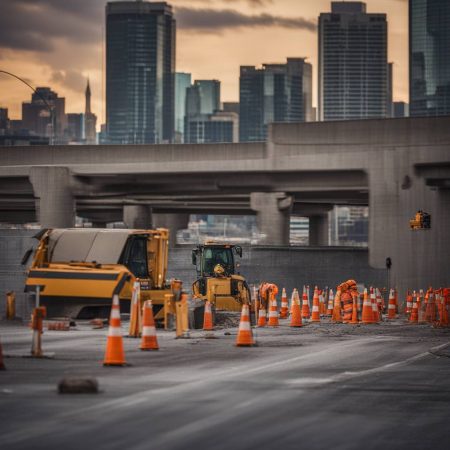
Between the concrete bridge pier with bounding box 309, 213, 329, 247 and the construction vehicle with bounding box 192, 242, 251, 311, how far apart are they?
3125 inches

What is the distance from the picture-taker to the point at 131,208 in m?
102

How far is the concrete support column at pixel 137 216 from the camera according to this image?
9969 cm

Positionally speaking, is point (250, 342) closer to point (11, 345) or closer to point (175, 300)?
point (11, 345)

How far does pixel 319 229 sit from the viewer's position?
4715 inches

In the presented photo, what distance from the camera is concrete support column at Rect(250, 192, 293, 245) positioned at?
73438mm

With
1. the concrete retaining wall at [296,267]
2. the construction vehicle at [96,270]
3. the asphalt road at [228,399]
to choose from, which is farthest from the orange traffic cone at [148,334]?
the concrete retaining wall at [296,267]

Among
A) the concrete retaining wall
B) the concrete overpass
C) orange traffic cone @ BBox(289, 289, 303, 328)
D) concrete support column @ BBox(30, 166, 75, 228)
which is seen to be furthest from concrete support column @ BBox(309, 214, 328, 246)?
orange traffic cone @ BBox(289, 289, 303, 328)

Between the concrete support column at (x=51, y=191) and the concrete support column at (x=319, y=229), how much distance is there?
159ft

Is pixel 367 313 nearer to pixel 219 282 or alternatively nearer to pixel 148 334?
pixel 219 282

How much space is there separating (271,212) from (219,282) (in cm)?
3707

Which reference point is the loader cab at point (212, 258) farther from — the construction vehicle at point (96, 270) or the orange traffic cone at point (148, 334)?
the orange traffic cone at point (148, 334)

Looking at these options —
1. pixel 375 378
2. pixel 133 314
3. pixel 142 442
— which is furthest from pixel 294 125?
pixel 142 442

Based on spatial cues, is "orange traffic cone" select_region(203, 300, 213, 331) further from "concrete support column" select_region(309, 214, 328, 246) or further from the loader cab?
"concrete support column" select_region(309, 214, 328, 246)

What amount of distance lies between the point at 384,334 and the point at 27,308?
758 centimetres
